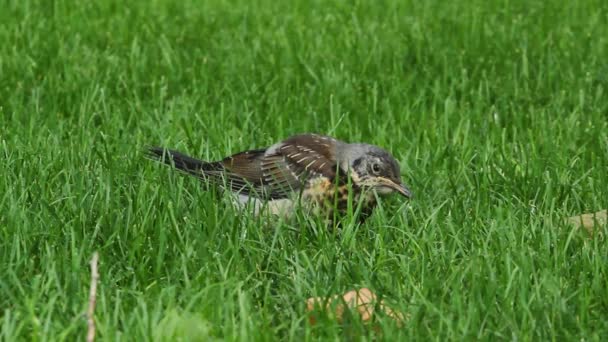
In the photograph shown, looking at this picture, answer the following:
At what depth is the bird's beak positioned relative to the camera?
541 cm

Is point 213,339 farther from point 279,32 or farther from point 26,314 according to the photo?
point 279,32

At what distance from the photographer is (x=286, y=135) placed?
689cm

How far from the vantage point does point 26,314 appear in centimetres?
406

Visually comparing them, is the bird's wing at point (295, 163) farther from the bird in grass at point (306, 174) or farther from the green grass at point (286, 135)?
the green grass at point (286, 135)

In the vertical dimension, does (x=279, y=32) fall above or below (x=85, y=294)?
below

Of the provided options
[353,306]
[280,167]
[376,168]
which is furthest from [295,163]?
[353,306]

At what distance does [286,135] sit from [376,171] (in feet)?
4.89

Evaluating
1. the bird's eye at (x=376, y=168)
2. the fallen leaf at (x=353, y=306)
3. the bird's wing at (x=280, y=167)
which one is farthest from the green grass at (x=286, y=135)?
the bird's wing at (x=280, y=167)

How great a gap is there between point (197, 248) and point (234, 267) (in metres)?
0.23

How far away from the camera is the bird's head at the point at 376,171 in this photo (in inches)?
215

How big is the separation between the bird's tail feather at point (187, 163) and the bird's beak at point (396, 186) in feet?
2.74

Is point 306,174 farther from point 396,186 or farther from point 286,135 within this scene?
point 286,135

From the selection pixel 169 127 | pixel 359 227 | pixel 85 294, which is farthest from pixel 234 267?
pixel 169 127

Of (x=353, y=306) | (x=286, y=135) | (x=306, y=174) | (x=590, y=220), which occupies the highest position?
(x=353, y=306)
